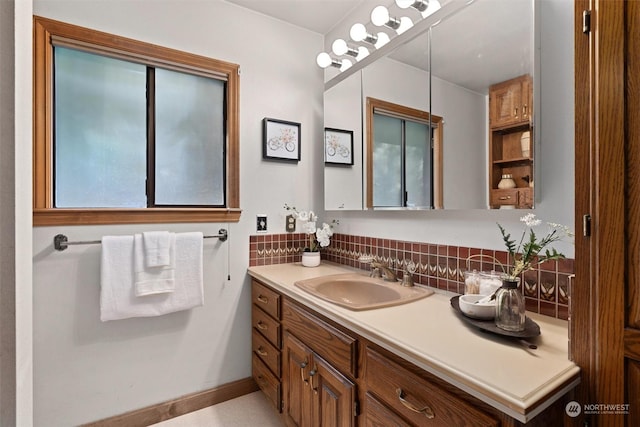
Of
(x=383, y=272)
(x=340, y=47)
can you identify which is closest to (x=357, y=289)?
(x=383, y=272)

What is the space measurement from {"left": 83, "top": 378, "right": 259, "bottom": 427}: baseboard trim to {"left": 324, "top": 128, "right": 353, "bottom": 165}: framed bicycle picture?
162 centimetres

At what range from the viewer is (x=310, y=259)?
2.04 m

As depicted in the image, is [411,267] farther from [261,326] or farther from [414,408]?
[261,326]

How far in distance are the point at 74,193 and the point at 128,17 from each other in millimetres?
1028

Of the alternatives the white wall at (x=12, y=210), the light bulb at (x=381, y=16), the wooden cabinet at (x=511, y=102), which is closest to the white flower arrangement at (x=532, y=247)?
the wooden cabinet at (x=511, y=102)

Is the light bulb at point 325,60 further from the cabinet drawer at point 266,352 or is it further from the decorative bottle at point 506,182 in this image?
the cabinet drawer at point 266,352

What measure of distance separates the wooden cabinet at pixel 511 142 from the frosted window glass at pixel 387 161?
0.51 m

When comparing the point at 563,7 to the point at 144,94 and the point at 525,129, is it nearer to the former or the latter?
the point at 525,129

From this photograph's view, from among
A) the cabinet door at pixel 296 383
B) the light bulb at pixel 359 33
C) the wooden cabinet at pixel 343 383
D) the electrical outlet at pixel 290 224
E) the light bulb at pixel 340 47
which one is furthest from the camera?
the electrical outlet at pixel 290 224

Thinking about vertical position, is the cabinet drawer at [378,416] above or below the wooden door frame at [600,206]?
below

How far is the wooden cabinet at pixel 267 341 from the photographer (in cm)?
163

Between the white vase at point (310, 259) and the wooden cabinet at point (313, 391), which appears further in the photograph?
the white vase at point (310, 259)

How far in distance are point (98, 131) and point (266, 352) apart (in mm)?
1600

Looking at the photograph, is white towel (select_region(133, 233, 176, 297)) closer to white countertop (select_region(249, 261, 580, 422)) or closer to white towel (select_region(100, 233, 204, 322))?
white towel (select_region(100, 233, 204, 322))
